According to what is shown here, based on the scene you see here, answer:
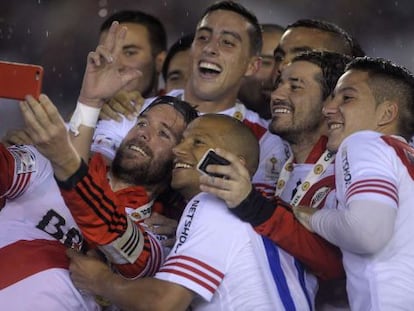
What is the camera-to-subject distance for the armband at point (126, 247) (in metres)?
3.35

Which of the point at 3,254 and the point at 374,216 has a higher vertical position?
the point at 374,216

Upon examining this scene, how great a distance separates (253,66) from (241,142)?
1.41 meters

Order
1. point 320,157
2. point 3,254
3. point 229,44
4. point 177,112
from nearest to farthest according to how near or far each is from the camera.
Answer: point 3,254, point 320,157, point 177,112, point 229,44

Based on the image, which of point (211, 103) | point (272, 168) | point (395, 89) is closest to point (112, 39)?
point (395, 89)

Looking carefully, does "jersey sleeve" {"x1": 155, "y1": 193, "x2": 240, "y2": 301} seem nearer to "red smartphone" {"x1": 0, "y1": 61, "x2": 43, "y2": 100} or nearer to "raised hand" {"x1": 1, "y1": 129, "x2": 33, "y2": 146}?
"red smartphone" {"x1": 0, "y1": 61, "x2": 43, "y2": 100}

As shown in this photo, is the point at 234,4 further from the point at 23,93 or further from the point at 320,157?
the point at 23,93

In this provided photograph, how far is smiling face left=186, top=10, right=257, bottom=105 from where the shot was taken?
188 inches

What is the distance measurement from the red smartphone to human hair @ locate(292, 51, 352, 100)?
5.54 ft

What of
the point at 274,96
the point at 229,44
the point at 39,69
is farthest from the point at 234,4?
the point at 39,69

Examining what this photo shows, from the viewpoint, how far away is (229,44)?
490 centimetres

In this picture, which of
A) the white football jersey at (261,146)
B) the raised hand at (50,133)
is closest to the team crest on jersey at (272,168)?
the white football jersey at (261,146)

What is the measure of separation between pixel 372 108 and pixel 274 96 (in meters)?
0.74

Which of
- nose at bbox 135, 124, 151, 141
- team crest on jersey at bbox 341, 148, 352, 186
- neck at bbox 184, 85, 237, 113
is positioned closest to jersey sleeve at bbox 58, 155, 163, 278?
nose at bbox 135, 124, 151, 141

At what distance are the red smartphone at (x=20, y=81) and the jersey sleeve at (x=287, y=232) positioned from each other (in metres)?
0.85
